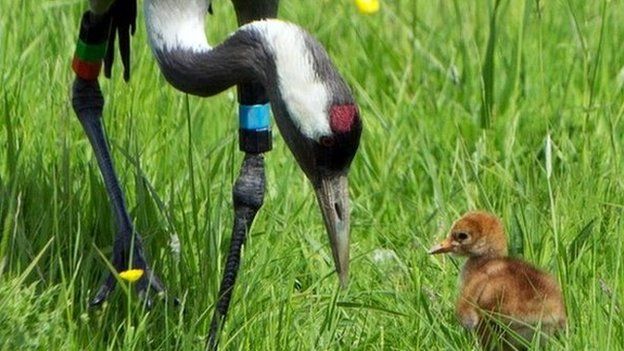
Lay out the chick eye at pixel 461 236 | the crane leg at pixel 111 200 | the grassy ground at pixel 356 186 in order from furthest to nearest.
→ the crane leg at pixel 111 200, the chick eye at pixel 461 236, the grassy ground at pixel 356 186

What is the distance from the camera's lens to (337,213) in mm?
4727

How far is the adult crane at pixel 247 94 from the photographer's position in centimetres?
457

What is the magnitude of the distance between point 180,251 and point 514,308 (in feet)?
3.18

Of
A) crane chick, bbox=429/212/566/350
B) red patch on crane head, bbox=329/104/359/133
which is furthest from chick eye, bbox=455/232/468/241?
red patch on crane head, bbox=329/104/359/133

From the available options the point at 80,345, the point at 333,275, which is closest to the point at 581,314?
the point at 333,275

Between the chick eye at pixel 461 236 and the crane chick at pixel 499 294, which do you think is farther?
the chick eye at pixel 461 236

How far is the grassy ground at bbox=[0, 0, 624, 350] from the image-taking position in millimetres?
4922

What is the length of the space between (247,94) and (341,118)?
30.5 inches

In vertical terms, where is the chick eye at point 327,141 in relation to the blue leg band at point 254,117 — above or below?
above

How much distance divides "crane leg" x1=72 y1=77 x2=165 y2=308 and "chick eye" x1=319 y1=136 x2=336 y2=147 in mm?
682

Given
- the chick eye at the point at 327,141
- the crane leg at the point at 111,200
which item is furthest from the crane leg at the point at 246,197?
the chick eye at the point at 327,141

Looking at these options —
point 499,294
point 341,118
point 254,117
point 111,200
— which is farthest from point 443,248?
point 111,200

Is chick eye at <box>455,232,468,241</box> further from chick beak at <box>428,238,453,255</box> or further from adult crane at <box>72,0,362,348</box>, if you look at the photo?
adult crane at <box>72,0,362,348</box>

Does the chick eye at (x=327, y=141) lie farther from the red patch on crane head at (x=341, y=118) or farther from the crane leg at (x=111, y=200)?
the crane leg at (x=111, y=200)
